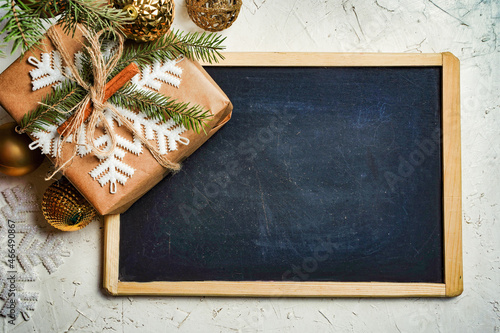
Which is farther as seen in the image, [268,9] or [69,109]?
[268,9]

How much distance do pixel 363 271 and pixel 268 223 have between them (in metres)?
0.26

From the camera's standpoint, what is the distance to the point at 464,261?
2.99 ft

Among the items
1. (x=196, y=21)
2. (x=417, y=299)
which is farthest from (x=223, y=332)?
(x=196, y=21)

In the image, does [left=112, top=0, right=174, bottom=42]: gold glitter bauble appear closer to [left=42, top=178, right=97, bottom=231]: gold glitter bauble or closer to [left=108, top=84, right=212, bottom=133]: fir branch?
[left=108, top=84, right=212, bottom=133]: fir branch

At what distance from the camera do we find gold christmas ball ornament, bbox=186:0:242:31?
80 centimetres

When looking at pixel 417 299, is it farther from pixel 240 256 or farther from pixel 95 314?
pixel 95 314

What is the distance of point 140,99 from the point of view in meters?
0.74

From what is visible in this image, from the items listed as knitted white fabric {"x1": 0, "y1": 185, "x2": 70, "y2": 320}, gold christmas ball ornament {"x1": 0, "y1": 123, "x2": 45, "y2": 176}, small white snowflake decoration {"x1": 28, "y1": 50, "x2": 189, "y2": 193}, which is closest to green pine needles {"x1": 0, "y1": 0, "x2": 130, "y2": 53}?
small white snowflake decoration {"x1": 28, "y1": 50, "x2": 189, "y2": 193}

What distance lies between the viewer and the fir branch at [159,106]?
29.1 inches

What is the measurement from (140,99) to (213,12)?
0.25 metres

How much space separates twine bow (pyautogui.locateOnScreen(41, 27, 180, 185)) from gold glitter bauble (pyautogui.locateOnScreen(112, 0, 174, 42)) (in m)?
0.03

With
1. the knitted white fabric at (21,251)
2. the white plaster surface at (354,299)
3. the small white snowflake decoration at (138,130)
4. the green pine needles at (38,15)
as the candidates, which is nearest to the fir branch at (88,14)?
the green pine needles at (38,15)

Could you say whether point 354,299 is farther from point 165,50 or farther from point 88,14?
point 88,14

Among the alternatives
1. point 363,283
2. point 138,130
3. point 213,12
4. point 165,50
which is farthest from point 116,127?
point 363,283
